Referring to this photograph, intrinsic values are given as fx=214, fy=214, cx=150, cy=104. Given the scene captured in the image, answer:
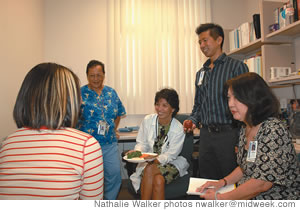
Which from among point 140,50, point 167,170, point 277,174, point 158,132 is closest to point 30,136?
point 277,174

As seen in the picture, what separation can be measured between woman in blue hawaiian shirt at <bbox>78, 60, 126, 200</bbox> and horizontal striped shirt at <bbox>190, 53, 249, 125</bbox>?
3.28 feet

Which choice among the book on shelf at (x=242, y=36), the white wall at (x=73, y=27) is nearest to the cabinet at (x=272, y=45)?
the book on shelf at (x=242, y=36)

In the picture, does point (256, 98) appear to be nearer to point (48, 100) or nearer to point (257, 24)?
point (48, 100)

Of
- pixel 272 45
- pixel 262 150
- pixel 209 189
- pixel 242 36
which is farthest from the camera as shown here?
pixel 242 36

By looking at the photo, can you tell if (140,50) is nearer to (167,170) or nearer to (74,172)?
(167,170)

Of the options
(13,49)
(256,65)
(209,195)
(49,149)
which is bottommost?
(209,195)

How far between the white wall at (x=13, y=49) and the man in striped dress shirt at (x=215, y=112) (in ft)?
6.35

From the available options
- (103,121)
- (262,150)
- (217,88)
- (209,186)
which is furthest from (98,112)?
(262,150)

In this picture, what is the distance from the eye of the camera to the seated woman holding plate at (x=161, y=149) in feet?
6.22

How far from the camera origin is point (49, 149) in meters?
0.77

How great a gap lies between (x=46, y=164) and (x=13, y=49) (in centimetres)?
221

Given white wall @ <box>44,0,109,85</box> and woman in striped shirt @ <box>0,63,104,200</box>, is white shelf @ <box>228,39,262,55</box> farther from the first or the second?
woman in striped shirt @ <box>0,63,104,200</box>

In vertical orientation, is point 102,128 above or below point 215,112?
below

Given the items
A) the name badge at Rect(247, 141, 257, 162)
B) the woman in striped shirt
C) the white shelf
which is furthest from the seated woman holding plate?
the white shelf
